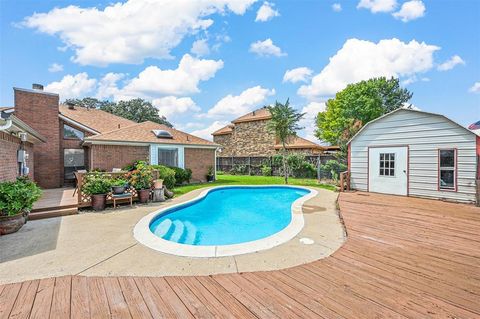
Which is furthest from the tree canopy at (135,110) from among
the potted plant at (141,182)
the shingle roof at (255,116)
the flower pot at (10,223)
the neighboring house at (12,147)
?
the flower pot at (10,223)

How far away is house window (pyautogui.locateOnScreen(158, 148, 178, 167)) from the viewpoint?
47.6ft

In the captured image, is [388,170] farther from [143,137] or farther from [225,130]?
[225,130]

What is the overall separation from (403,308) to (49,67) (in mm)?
15956

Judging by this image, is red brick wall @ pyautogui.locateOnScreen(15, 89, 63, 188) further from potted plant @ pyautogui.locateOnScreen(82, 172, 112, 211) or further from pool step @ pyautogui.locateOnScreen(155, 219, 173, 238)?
pool step @ pyautogui.locateOnScreen(155, 219, 173, 238)

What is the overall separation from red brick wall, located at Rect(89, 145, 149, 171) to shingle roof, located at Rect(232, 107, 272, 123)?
51.1ft

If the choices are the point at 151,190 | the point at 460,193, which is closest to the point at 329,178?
the point at 460,193

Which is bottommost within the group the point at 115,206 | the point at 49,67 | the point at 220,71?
the point at 115,206

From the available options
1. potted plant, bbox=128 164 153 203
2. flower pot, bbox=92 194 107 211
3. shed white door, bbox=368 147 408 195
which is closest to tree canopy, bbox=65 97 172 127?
potted plant, bbox=128 164 153 203

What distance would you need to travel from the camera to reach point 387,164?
9.88 meters

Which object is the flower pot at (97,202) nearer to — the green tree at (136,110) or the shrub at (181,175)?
the shrub at (181,175)

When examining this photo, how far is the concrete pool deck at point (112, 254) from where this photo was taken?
3.44m

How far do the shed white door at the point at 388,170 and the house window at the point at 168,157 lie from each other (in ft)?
36.8

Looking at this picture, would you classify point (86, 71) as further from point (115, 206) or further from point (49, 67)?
point (115, 206)

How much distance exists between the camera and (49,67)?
1163 centimetres
